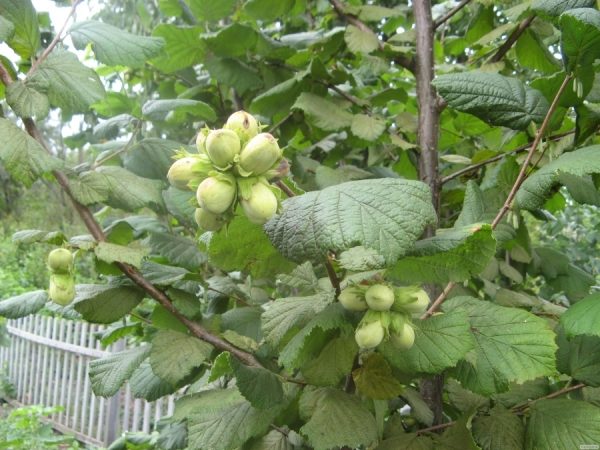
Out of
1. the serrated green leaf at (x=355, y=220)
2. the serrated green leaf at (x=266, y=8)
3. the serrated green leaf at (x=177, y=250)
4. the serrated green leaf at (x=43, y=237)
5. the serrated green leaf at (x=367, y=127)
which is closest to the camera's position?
the serrated green leaf at (x=355, y=220)

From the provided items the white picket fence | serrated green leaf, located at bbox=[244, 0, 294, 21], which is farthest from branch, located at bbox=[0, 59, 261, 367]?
the white picket fence

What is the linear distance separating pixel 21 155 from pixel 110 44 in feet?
1.23

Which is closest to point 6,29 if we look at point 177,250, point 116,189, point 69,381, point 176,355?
point 116,189

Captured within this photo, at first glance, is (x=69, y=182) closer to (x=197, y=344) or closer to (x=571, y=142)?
(x=197, y=344)

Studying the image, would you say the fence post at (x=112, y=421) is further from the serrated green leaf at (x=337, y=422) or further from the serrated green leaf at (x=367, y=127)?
the serrated green leaf at (x=337, y=422)

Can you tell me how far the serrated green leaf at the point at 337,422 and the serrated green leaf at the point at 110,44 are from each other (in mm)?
877

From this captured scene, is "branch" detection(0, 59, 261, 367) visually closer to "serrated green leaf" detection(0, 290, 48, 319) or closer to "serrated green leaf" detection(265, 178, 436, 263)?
"serrated green leaf" detection(0, 290, 48, 319)

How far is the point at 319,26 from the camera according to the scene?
262cm

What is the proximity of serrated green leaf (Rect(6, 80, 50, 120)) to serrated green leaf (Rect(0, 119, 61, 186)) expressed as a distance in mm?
39

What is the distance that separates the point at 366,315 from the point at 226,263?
282 millimetres

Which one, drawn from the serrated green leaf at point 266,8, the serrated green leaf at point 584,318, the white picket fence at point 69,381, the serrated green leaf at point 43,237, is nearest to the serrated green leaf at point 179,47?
the serrated green leaf at point 266,8

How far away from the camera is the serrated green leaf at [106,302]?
128 centimetres

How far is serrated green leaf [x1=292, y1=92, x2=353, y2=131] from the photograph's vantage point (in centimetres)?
163

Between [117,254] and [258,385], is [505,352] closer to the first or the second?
[258,385]
